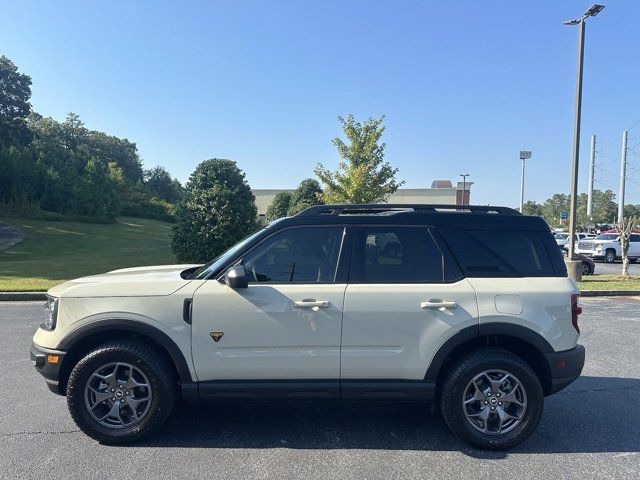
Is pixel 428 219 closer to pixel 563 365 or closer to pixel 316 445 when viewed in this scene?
pixel 563 365

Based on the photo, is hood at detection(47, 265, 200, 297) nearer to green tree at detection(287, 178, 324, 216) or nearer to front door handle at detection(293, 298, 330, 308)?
front door handle at detection(293, 298, 330, 308)

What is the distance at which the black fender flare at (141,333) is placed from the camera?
143 inches

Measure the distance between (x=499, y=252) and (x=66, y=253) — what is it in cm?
2654

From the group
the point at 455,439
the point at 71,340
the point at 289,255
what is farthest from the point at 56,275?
the point at 455,439

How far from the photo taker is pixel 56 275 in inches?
555

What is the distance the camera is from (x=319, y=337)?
3.62m

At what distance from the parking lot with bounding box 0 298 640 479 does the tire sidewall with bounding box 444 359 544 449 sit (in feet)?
0.33

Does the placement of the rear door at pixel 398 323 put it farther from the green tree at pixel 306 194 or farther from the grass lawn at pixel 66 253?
the green tree at pixel 306 194

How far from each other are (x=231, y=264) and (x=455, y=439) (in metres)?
2.39

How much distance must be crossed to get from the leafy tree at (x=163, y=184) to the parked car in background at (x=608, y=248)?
77.6 meters

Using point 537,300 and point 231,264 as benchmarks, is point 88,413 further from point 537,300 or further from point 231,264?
point 537,300

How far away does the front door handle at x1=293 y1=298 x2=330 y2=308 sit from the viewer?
360cm

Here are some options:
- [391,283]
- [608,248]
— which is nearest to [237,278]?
[391,283]

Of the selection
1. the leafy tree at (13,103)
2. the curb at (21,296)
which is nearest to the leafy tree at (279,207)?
the curb at (21,296)
